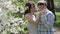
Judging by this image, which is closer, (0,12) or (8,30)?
(0,12)

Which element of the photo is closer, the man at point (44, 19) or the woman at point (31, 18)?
the man at point (44, 19)

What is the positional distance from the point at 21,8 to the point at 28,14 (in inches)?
38.4

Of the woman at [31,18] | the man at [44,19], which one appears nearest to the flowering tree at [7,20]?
the woman at [31,18]

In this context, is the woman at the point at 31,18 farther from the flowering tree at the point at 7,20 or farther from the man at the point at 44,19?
the flowering tree at the point at 7,20

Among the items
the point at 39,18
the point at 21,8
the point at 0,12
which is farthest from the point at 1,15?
the point at 21,8

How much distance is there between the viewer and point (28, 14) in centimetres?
447

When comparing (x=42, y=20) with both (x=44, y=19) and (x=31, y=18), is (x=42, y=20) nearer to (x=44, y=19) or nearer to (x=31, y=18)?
(x=44, y=19)

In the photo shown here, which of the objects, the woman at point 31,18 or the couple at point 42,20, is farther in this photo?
the woman at point 31,18

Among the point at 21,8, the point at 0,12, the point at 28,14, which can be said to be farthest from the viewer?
the point at 21,8

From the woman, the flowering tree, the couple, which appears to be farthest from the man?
the flowering tree

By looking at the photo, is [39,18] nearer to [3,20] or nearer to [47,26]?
[47,26]

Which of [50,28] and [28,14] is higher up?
[28,14]

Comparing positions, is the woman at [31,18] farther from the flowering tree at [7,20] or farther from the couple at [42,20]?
the flowering tree at [7,20]

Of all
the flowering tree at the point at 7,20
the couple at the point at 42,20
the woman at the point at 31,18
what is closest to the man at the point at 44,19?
the couple at the point at 42,20
